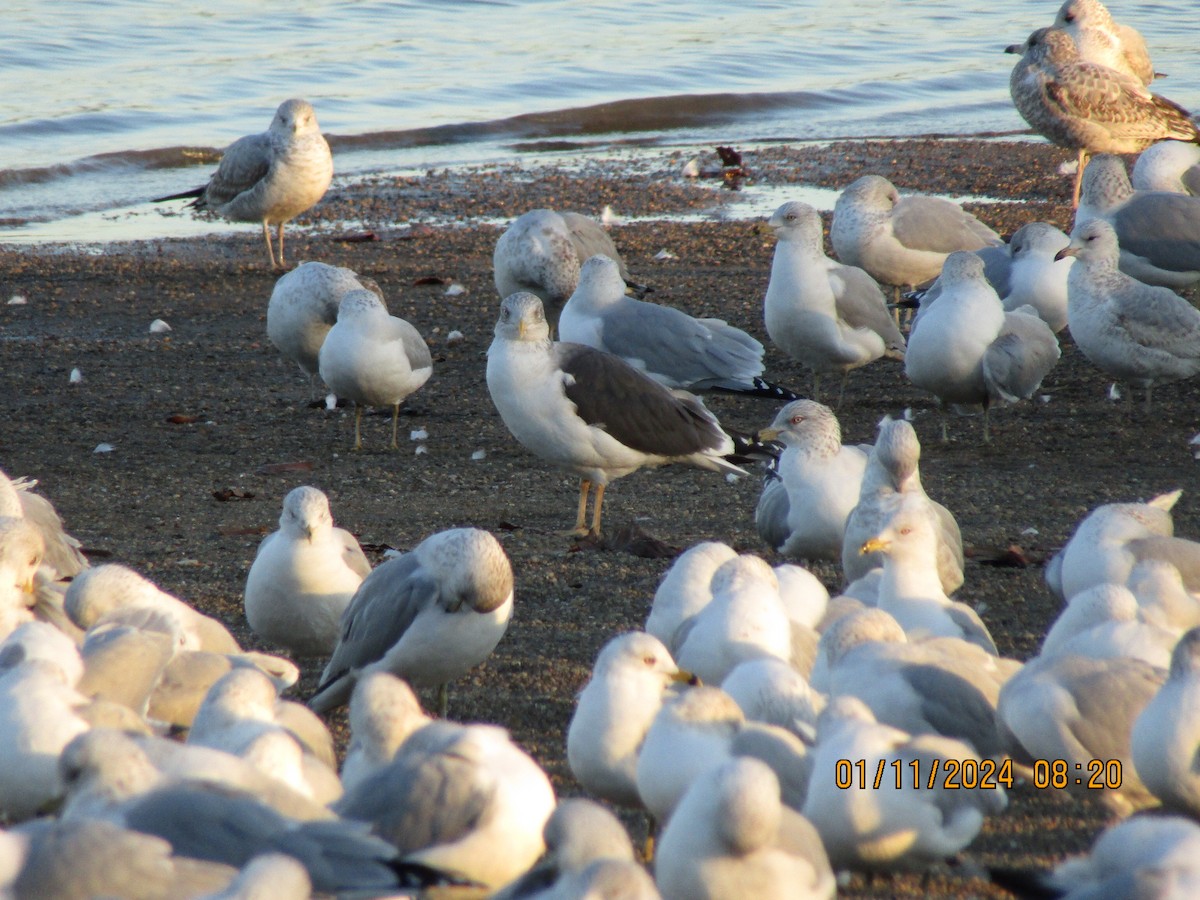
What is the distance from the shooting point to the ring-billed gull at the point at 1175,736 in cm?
388

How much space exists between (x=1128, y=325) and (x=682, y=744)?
571 cm

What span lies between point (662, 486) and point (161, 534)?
240 cm

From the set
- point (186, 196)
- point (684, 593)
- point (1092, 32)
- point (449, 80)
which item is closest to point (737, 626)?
point (684, 593)

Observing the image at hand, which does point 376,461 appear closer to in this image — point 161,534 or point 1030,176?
point 161,534

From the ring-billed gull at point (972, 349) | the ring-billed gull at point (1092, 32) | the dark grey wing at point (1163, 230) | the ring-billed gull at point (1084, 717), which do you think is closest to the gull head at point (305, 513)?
the ring-billed gull at point (1084, 717)

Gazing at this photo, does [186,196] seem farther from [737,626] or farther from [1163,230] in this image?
[737,626]

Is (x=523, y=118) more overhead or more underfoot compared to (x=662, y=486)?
more overhead

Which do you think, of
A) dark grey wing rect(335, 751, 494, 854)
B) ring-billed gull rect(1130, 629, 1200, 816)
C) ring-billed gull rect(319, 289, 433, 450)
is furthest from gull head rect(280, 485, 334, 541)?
ring-billed gull rect(319, 289, 433, 450)

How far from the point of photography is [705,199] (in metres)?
15.1

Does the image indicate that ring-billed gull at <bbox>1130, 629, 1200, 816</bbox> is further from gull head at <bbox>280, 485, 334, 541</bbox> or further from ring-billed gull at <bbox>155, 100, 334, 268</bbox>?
ring-billed gull at <bbox>155, 100, 334, 268</bbox>

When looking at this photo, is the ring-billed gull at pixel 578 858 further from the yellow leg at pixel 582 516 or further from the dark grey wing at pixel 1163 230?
the dark grey wing at pixel 1163 230

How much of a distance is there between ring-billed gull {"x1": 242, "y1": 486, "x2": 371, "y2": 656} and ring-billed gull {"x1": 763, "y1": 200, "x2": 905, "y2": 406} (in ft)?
14.1

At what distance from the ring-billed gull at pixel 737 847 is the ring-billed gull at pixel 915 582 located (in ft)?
6.93

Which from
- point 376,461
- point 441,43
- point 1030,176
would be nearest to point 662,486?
point 376,461
